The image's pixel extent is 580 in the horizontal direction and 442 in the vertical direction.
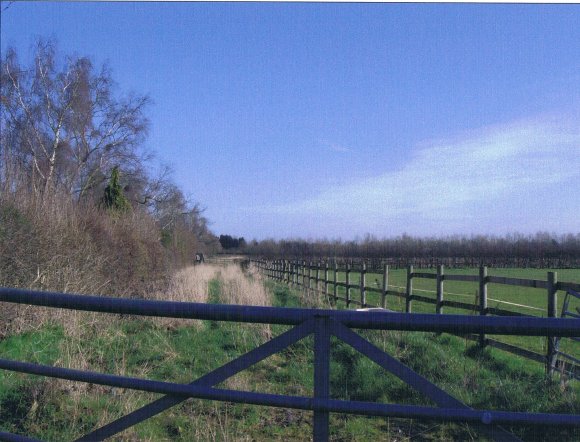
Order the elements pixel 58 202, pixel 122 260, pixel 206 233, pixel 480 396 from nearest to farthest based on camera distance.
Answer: pixel 480 396
pixel 58 202
pixel 122 260
pixel 206 233

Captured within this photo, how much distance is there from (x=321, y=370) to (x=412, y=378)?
338 millimetres

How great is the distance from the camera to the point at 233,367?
245 centimetres

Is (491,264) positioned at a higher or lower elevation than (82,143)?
lower

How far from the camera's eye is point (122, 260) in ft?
50.4

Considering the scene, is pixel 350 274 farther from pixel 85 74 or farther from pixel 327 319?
pixel 327 319

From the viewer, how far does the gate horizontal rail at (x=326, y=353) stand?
2053 mm

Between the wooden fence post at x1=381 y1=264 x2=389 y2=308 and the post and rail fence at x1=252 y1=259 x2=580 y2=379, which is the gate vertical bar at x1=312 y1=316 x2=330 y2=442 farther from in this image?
the wooden fence post at x1=381 y1=264 x2=389 y2=308

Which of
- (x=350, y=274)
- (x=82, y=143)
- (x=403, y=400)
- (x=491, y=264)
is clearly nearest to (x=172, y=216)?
(x=82, y=143)

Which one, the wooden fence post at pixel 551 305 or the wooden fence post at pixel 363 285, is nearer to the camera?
the wooden fence post at pixel 551 305

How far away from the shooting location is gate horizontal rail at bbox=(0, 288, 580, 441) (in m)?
2.05

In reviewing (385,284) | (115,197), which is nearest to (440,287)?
(385,284)

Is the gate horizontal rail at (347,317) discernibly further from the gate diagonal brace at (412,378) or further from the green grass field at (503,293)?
the green grass field at (503,293)

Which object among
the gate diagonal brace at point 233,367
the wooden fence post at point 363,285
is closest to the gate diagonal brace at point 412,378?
the gate diagonal brace at point 233,367

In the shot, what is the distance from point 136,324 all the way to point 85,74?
1389 centimetres
